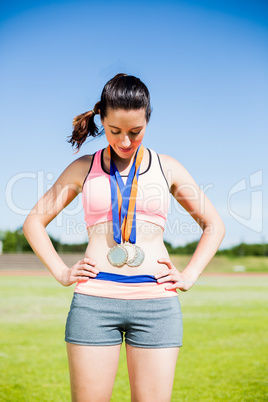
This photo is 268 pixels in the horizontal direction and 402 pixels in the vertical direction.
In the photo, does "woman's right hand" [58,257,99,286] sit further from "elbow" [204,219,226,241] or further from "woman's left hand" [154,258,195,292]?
"elbow" [204,219,226,241]

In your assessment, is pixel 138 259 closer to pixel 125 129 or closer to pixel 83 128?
pixel 125 129

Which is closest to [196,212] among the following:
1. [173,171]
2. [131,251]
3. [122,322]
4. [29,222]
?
[173,171]

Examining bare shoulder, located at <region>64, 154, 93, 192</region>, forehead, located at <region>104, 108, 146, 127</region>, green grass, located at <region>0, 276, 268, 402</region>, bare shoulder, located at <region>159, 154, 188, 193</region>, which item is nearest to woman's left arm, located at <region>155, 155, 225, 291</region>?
bare shoulder, located at <region>159, 154, 188, 193</region>

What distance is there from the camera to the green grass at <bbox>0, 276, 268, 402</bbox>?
191 inches

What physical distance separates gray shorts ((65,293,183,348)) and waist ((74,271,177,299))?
2 centimetres

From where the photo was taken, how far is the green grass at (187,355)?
191 inches

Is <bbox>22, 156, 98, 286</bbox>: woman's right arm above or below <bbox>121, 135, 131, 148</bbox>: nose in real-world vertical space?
below

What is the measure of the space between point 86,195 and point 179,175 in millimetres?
537

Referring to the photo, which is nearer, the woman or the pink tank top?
the woman

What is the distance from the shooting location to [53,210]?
2328mm

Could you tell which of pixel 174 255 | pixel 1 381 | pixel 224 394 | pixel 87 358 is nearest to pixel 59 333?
pixel 1 381

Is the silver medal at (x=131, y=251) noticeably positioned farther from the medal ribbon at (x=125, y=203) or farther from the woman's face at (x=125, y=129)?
the woman's face at (x=125, y=129)

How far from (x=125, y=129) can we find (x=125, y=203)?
0.38m

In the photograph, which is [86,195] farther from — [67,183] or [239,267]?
[239,267]
